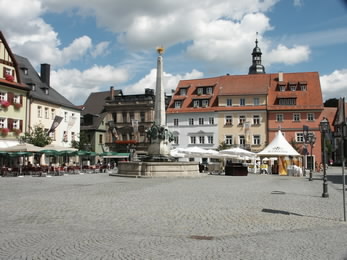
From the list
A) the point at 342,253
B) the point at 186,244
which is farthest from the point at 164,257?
the point at 342,253

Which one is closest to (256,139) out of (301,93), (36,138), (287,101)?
(287,101)

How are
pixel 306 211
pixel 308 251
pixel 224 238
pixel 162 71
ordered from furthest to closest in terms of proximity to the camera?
pixel 162 71, pixel 306 211, pixel 224 238, pixel 308 251

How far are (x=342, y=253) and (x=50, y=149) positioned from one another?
2896 centimetres

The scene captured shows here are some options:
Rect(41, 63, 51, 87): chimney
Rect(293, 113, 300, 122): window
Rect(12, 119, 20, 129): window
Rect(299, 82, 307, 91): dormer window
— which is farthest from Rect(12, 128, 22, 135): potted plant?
Rect(299, 82, 307, 91): dormer window

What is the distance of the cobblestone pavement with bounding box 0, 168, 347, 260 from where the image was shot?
23.1ft

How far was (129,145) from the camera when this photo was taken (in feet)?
222

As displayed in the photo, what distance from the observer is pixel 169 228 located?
922 centimetres

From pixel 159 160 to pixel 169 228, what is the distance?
20.8 metres

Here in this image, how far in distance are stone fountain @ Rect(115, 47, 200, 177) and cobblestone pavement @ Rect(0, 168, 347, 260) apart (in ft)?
41.2

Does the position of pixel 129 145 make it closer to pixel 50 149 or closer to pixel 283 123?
pixel 283 123

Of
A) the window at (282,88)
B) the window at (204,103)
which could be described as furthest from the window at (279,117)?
the window at (204,103)

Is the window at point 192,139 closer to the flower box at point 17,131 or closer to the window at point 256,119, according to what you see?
the window at point 256,119

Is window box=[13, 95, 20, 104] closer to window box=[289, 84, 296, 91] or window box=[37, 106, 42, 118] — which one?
window box=[37, 106, 42, 118]

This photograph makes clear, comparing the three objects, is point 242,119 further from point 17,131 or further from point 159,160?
point 159,160
